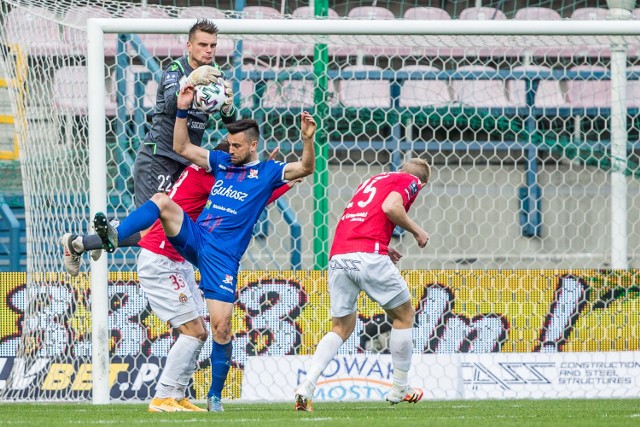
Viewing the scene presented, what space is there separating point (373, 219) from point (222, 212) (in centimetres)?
90

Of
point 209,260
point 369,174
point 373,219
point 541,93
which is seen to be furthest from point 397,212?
point 541,93

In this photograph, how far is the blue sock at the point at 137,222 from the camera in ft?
17.4

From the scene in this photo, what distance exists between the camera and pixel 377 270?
5906mm

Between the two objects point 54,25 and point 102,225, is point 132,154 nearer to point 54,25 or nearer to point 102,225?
point 54,25

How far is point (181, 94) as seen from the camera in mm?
5551

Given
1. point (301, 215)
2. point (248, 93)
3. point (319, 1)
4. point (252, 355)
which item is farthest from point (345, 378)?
point (319, 1)

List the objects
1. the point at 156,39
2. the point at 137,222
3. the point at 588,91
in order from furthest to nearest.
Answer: the point at 156,39 → the point at 588,91 → the point at 137,222

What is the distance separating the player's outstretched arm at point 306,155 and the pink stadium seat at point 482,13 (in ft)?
19.8

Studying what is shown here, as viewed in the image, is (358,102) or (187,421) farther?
(358,102)

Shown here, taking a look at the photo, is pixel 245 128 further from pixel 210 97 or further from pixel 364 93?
pixel 364 93

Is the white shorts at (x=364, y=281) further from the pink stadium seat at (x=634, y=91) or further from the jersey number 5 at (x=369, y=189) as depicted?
the pink stadium seat at (x=634, y=91)

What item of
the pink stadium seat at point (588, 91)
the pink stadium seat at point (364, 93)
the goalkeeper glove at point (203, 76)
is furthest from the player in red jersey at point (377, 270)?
the pink stadium seat at point (588, 91)

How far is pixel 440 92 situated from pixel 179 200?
10.1 feet

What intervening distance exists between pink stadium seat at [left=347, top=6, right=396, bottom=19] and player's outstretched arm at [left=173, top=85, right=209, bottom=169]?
221 inches
